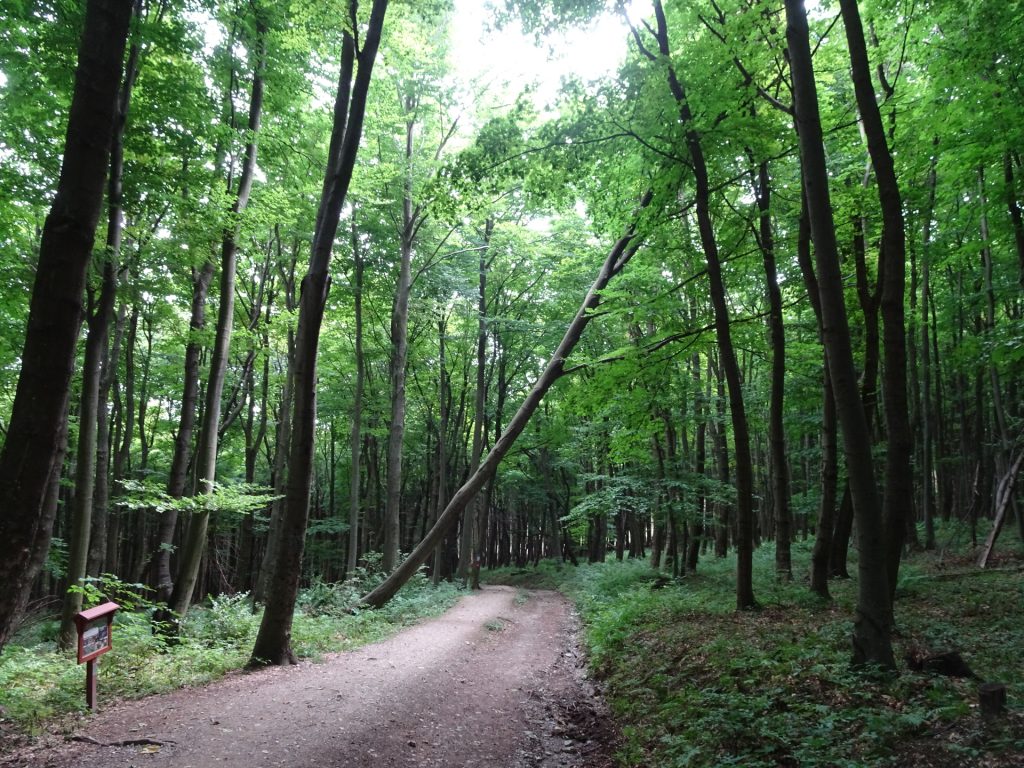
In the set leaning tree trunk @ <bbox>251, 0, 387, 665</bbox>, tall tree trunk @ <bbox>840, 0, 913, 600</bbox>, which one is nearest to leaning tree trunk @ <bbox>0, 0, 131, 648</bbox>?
leaning tree trunk @ <bbox>251, 0, 387, 665</bbox>

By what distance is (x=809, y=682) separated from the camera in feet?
17.3

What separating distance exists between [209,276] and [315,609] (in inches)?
293

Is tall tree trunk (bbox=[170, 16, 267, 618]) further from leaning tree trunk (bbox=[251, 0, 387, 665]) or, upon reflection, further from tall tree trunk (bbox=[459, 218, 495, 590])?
tall tree trunk (bbox=[459, 218, 495, 590])

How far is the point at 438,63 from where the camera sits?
661 inches

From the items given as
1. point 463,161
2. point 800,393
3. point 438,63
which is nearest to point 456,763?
point 463,161

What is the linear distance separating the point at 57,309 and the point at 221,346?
7705mm

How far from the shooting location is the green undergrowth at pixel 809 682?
3.93 m

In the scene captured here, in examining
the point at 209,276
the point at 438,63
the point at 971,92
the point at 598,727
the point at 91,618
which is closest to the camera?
the point at 91,618

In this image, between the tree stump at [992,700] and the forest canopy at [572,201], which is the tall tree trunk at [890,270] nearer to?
the forest canopy at [572,201]

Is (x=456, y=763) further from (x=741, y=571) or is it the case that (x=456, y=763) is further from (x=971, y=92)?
(x=971, y=92)

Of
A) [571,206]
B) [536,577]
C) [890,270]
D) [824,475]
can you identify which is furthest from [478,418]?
[890,270]

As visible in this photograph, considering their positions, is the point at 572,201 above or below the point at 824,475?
above

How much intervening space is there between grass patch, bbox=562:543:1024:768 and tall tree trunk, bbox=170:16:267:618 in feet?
23.5

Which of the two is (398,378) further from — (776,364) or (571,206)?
(776,364)
